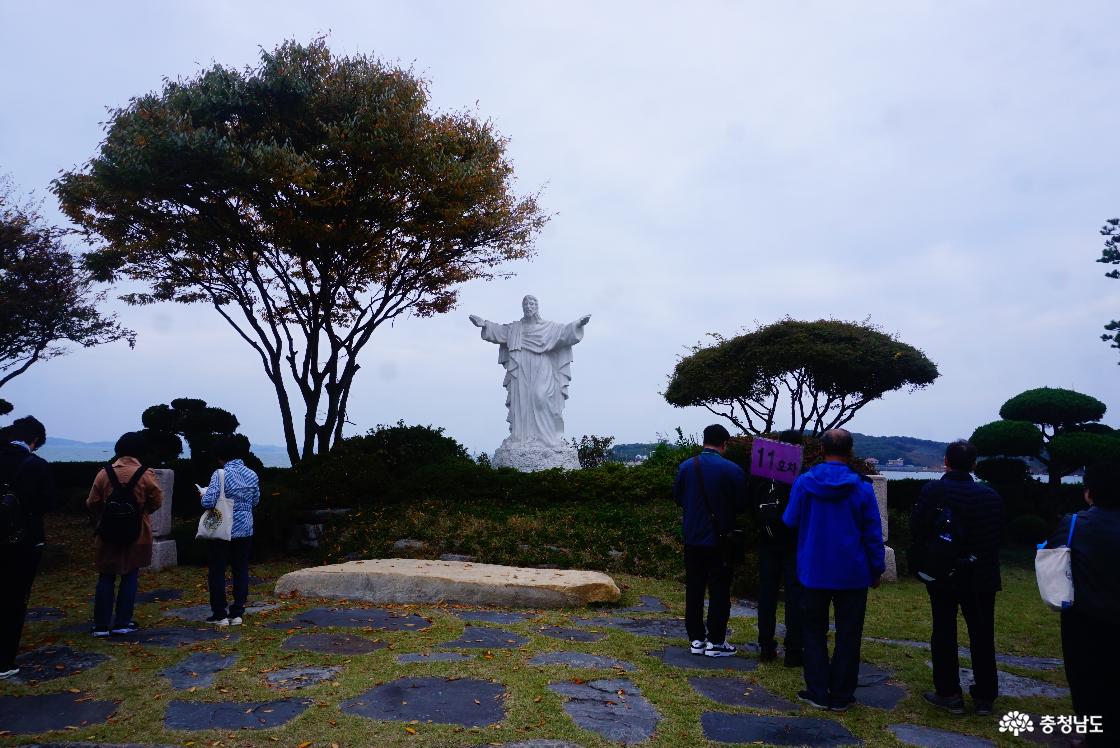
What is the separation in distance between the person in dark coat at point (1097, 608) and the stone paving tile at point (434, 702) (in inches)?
119

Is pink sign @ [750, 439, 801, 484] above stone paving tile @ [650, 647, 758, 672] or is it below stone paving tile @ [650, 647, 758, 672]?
above

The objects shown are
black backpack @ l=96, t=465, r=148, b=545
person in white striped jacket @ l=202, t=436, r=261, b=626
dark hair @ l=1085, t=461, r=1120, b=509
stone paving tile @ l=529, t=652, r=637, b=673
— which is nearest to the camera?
dark hair @ l=1085, t=461, r=1120, b=509

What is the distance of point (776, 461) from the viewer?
534cm

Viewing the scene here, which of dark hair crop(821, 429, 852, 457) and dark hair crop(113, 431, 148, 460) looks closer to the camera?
dark hair crop(821, 429, 852, 457)

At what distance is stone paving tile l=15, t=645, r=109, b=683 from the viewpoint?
16.6 feet

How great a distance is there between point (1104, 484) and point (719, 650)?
9.65 ft

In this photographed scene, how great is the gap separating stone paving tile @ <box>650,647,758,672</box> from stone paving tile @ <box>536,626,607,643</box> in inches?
24.8

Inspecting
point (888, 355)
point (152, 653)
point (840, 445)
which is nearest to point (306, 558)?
point (152, 653)

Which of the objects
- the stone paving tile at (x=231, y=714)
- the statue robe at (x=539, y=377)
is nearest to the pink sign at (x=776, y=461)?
the stone paving tile at (x=231, y=714)

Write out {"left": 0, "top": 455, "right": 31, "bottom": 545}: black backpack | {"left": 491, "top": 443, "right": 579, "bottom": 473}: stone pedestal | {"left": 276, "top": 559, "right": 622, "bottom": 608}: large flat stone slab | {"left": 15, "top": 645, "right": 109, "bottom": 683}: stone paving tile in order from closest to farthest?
1. {"left": 0, "top": 455, "right": 31, "bottom": 545}: black backpack
2. {"left": 15, "top": 645, "right": 109, "bottom": 683}: stone paving tile
3. {"left": 276, "top": 559, "right": 622, "bottom": 608}: large flat stone slab
4. {"left": 491, "top": 443, "right": 579, "bottom": 473}: stone pedestal

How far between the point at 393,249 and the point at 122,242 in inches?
186

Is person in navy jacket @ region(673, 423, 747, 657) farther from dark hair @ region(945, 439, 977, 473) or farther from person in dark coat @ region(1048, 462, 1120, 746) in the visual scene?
person in dark coat @ region(1048, 462, 1120, 746)

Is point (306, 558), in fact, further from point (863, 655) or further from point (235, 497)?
point (863, 655)

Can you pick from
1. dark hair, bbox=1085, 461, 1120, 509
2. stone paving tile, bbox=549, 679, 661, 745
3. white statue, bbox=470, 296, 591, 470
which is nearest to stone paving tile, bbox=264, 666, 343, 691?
stone paving tile, bbox=549, 679, 661, 745
